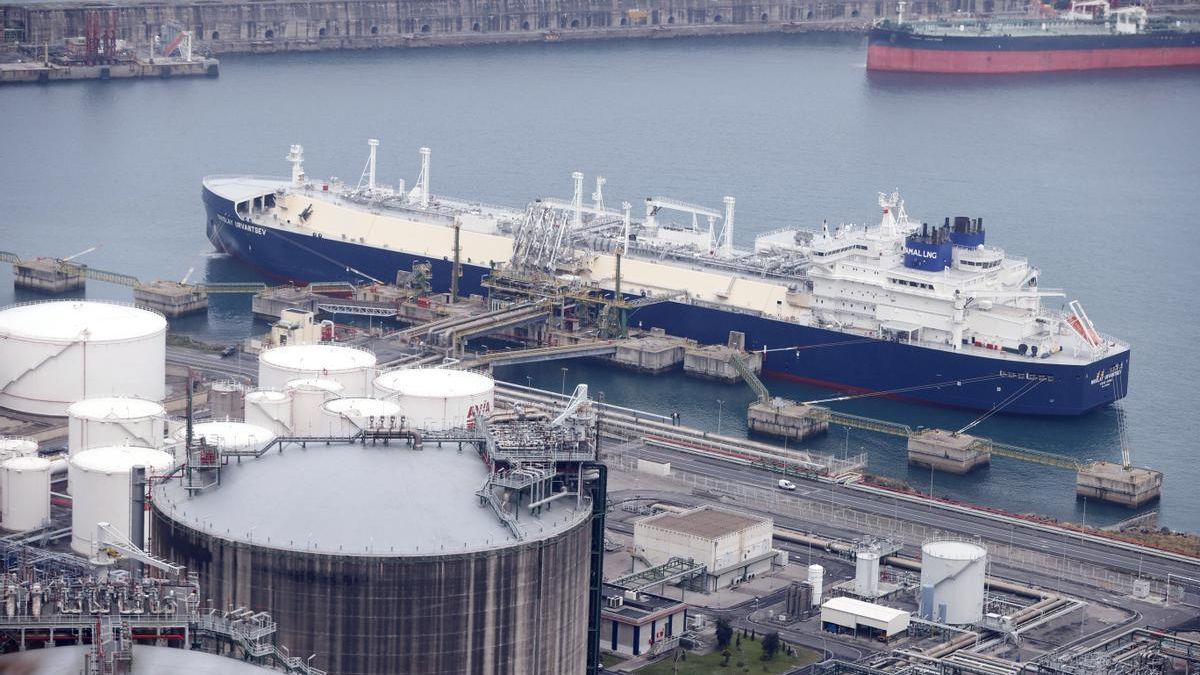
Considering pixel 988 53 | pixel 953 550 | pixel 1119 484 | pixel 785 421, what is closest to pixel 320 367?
pixel 785 421

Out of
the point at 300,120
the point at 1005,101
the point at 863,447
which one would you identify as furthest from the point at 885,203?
the point at 1005,101

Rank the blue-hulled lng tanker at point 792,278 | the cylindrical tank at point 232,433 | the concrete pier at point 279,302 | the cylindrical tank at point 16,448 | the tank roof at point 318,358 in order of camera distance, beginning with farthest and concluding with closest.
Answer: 1. the concrete pier at point 279,302
2. the blue-hulled lng tanker at point 792,278
3. the tank roof at point 318,358
4. the cylindrical tank at point 16,448
5. the cylindrical tank at point 232,433

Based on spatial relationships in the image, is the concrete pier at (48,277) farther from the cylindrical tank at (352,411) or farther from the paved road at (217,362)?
the cylindrical tank at (352,411)

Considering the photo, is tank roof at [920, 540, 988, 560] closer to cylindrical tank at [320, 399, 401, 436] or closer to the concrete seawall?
cylindrical tank at [320, 399, 401, 436]

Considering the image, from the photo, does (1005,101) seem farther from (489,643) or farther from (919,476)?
(489,643)

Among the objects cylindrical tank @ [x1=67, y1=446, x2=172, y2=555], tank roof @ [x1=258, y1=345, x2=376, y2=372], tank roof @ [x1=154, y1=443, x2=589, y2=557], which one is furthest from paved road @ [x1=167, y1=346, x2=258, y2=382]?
tank roof @ [x1=154, y1=443, x2=589, y2=557]

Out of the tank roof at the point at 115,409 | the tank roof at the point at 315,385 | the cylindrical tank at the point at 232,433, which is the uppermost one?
the tank roof at the point at 315,385

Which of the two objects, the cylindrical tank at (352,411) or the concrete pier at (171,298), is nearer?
the cylindrical tank at (352,411)

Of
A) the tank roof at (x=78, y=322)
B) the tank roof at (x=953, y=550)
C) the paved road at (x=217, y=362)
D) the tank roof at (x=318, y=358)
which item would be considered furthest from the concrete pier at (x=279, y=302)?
the tank roof at (x=953, y=550)
